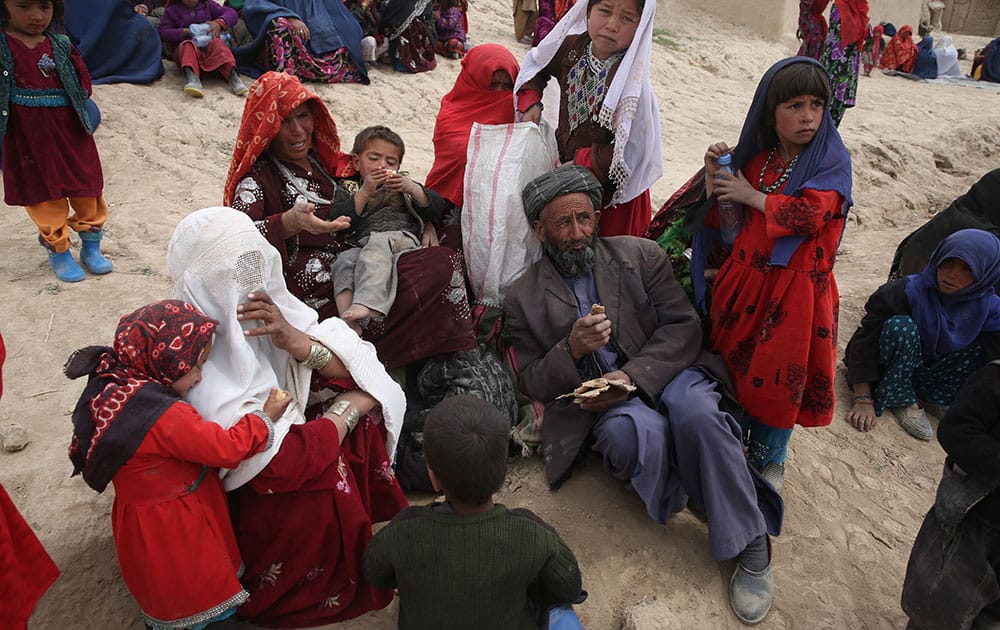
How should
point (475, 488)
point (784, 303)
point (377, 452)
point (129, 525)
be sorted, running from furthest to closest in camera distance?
point (784, 303)
point (377, 452)
point (129, 525)
point (475, 488)

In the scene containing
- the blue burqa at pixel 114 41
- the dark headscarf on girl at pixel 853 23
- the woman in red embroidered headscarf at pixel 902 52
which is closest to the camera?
the dark headscarf on girl at pixel 853 23

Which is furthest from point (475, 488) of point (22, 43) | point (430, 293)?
point (22, 43)

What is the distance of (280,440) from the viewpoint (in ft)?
6.78

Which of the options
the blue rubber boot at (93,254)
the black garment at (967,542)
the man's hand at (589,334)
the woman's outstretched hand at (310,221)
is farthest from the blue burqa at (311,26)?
the black garment at (967,542)

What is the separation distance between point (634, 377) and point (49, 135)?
147 inches

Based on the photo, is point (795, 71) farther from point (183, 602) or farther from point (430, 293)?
point (183, 602)

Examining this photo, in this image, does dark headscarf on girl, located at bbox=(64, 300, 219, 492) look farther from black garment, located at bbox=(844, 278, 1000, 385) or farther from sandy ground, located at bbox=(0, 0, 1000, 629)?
black garment, located at bbox=(844, 278, 1000, 385)

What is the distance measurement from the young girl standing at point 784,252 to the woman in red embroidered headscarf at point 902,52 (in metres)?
14.6

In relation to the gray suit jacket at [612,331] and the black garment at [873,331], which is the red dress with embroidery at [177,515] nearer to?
the gray suit jacket at [612,331]

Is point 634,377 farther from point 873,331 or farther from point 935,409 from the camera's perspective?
point 935,409

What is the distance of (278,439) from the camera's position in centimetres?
206

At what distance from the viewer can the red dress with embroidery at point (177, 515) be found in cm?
183

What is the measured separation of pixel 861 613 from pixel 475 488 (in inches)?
70.8

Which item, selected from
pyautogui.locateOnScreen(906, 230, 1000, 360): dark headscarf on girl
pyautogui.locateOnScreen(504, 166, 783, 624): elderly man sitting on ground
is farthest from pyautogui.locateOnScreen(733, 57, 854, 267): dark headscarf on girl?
pyautogui.locateOnScreen(906, 230, 1000, 360): dark headscarf on girl
